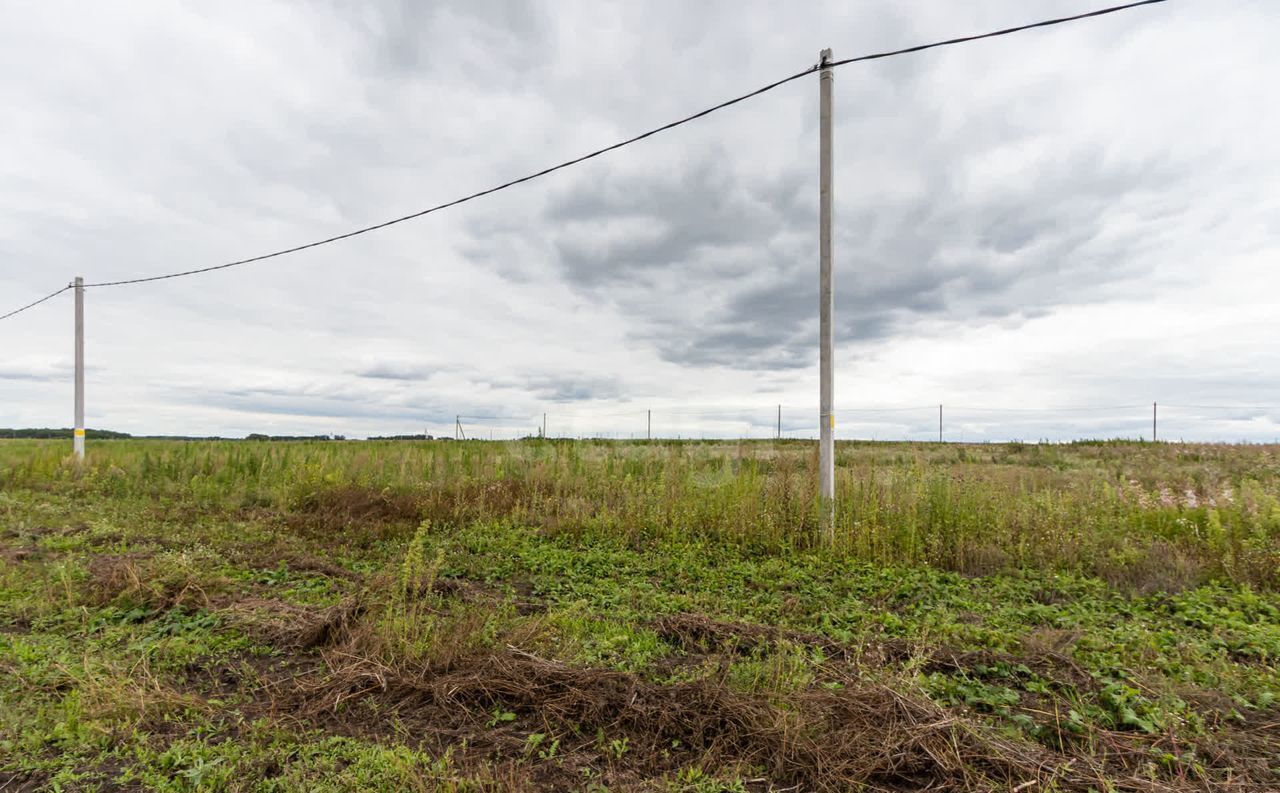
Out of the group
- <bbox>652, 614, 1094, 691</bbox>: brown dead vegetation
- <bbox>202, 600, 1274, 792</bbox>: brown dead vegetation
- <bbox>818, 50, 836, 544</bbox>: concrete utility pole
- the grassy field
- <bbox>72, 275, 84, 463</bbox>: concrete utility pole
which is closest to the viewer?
<bbox>202, 600, 1274, 792</bbox>: brown dead vegetation

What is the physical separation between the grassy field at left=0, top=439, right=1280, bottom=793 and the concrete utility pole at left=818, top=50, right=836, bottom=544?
59cm

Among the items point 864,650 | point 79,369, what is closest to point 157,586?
point 864,650

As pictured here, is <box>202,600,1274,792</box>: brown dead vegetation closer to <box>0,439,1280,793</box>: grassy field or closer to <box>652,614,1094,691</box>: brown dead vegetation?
<box>0,439,1280,793</box>: grassy field

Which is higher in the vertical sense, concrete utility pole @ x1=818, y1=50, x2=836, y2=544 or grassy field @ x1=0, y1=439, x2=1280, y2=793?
concrete utility pole @ x1=818, y1=50, x2=836, y2=544

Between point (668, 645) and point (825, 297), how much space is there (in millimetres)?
5055

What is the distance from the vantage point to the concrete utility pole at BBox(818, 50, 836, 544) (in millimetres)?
7465

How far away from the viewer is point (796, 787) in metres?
2.53

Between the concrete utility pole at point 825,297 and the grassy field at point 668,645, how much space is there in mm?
591

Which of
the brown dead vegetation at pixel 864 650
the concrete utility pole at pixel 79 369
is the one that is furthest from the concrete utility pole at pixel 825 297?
the concrete utility pole at pixel 79 369

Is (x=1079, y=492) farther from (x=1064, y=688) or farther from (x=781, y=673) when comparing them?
(x=781, y=673)

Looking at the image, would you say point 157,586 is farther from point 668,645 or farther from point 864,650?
point 864,650

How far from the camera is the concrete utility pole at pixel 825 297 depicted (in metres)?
7.46

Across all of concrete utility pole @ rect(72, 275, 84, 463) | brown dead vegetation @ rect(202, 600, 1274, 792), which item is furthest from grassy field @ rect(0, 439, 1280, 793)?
concrete utility pole @ rect(72, 275, 84, 463)

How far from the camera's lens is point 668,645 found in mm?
4121
